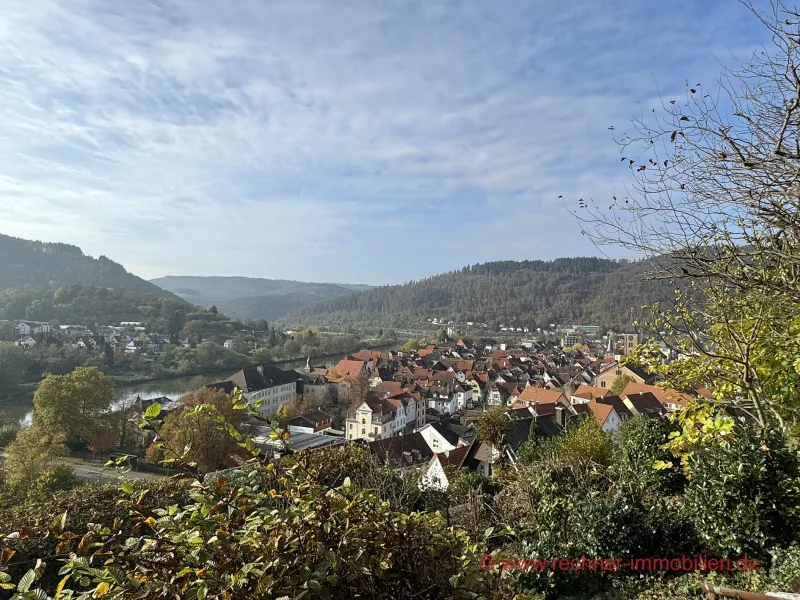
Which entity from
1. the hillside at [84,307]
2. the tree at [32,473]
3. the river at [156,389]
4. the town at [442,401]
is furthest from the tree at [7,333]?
the tree at [32,473]

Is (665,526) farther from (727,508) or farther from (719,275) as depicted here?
(719,275)

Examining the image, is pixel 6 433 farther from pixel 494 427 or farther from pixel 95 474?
pixel 494 427

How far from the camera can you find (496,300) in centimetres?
13588

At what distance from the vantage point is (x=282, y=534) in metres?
1.63

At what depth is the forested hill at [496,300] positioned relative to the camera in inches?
4628

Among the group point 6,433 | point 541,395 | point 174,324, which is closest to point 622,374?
point 541,395

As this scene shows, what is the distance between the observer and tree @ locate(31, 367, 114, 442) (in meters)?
22.1

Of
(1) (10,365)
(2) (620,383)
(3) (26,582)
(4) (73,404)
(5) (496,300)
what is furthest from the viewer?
(5) (496,300)

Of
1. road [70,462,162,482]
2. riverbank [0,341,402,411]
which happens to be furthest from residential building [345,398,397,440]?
riverbank [0,341,402,411]

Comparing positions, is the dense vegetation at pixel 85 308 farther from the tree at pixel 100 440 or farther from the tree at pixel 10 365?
the tree at pixel 100 440

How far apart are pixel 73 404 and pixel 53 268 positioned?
145880 millimetres

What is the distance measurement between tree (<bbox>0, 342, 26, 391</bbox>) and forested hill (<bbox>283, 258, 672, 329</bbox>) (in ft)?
299

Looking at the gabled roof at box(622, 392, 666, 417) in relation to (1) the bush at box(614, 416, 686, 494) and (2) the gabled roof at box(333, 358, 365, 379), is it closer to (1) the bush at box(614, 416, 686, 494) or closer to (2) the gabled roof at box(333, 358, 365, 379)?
(1) the bush at box(614, 416, 686, 494)

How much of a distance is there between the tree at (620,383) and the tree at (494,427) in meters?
25.0
